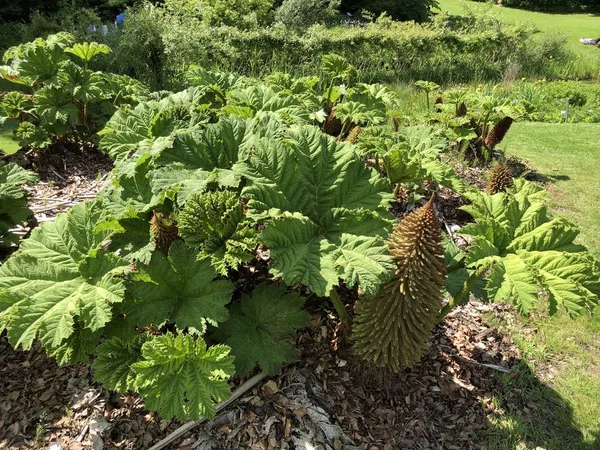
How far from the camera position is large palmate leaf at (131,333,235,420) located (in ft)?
6.66

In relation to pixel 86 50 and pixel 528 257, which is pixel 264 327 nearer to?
pixel 528 257

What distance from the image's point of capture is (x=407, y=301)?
7.36 ft

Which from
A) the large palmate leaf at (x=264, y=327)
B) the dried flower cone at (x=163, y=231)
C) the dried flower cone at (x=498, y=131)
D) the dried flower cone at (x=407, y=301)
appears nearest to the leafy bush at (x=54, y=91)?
the dried flower cone at (x=163, y=231)

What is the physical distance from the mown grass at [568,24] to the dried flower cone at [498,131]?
10.1 metres

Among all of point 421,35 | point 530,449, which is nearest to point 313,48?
point 421,35

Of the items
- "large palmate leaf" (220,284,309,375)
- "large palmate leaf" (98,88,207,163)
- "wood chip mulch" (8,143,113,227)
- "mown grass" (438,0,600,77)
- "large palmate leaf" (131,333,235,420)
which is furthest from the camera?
"mown grass" (438,0,600,77)

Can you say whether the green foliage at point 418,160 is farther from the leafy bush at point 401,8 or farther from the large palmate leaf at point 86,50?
the leafy bush at point 401,8

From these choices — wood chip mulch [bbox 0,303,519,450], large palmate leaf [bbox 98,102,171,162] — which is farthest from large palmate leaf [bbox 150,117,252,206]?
wood chip mulch [bbox 0,303,519,450]

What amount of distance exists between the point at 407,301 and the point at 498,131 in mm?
4183

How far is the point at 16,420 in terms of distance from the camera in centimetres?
259

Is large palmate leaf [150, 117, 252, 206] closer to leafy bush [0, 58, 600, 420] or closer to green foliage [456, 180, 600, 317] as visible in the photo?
leafy bush [0, 58, 600, 420]

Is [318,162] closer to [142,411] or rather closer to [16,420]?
[142,411]

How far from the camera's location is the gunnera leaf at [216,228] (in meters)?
2.19

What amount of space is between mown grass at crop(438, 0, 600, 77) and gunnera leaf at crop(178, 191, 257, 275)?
576 inches
